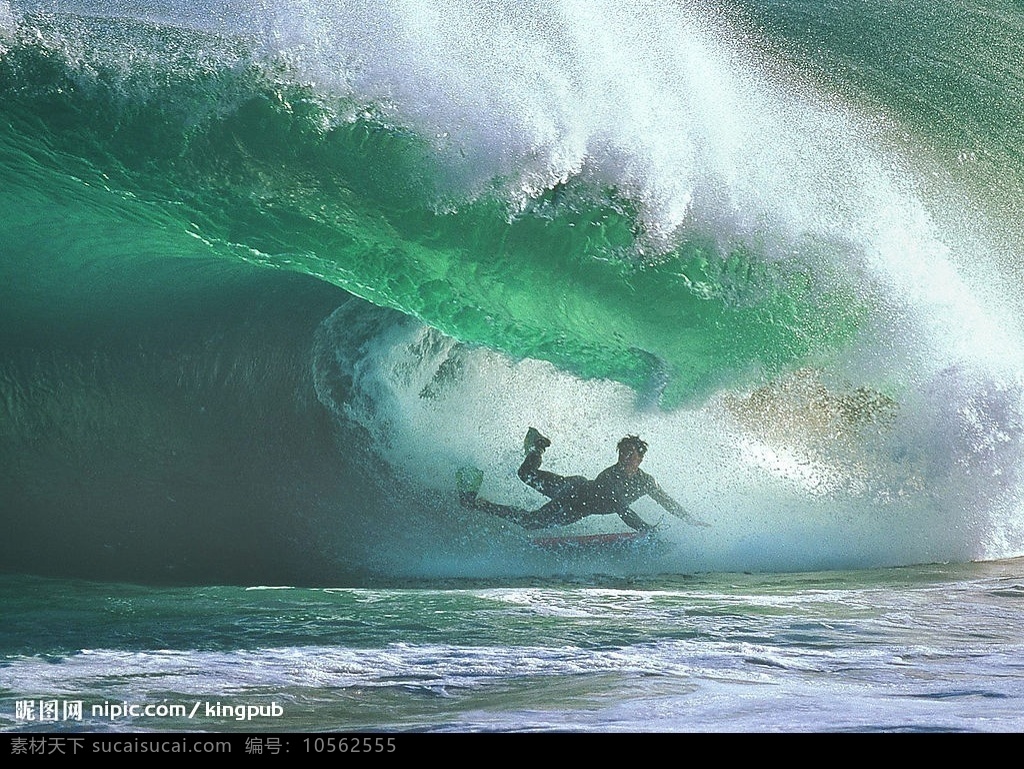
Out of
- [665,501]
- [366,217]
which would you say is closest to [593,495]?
[665,501]

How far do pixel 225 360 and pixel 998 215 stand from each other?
19.0 feet

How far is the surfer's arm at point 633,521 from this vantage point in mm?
6742

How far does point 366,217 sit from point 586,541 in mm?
2468

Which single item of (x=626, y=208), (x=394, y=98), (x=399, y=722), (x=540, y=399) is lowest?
(x=399, y=722)

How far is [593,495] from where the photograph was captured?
6.78 metres

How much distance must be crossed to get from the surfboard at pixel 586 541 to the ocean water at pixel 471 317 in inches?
3.1

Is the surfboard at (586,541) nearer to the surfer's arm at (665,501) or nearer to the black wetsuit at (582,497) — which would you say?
the black wetsuit at (582,497)

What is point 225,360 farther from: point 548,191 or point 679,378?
point 679,378

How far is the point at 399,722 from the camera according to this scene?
2812mm

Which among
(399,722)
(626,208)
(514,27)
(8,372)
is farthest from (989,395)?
(8,372)

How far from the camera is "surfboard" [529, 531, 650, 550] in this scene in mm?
6602

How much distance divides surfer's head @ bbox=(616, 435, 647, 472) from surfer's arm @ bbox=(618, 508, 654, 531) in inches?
11.1

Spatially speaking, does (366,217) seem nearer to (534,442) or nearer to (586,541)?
(534,442)

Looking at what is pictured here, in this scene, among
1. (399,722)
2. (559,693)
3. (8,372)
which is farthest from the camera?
(8,372)
